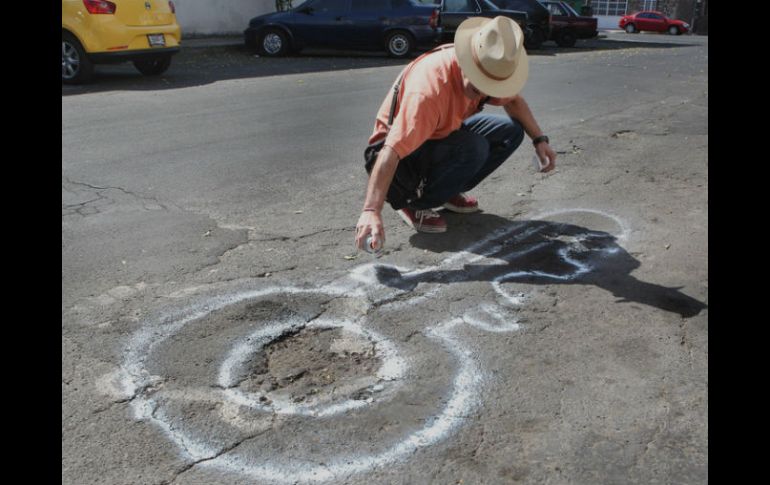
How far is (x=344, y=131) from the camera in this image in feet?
23.5

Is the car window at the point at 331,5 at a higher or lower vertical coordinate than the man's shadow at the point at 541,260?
higher

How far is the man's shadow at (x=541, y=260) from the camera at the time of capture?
138 inches

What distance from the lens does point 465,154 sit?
13.1 feet

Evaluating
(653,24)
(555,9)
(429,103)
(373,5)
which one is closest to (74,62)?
(373,5)

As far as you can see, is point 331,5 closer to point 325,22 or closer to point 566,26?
point 325,22

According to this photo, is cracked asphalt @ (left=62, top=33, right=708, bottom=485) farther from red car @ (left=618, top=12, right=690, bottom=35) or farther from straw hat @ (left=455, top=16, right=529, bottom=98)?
red car @ (left=618, top=12, right=690, bottom=35)

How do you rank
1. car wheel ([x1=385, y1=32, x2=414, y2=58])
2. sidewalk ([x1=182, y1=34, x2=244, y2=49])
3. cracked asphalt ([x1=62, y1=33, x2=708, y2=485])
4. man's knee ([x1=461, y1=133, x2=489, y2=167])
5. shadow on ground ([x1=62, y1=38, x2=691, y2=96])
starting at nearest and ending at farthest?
1. cracked asphalt ([x1=62, y1=33, x2=708, y2=485])
2. man's knee ([x1=461, y1=133, x2=489, y2=167])
3. shadow on ground ([x1=62, y1=38, x2=691, y2=96])
4. car wheel ([x1=385, y1=32, x2=414, y2=58])
5. sidewalk ([x1=182, y1=34, x2=244, y2=49])

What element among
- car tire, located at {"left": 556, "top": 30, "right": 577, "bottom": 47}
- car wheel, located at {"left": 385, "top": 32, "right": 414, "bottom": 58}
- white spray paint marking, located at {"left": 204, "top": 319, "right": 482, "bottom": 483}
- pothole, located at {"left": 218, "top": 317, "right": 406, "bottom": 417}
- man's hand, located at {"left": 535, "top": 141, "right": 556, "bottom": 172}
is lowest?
white spray paint marking, located at {"left": 204, "top": 319, "right": 482, "bottom": 483}

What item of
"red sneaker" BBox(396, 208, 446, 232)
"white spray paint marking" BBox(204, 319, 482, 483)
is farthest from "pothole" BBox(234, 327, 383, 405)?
"red sneaker" BBox(396, 208, 446, 232)

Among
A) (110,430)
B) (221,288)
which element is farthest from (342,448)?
(221,288)

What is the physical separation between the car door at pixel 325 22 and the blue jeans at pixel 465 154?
1089 centimetres

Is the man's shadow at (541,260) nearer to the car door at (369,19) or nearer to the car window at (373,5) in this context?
the car door at (369,19)

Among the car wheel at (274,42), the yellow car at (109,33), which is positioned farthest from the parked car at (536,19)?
the yellow car at (109,33)

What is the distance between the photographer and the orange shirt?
11.0 feet
